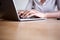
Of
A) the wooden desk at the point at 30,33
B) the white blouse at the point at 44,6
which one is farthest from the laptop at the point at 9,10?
the white blouse at the point at 44,6

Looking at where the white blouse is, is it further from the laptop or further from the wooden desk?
the wooden desk

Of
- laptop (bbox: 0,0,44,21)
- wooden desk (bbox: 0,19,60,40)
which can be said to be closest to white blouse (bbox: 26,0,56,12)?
laptop (bbox: 0,0,44,21)

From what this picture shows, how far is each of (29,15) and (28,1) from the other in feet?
2.76

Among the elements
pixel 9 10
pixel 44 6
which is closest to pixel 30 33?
pixel 9 10

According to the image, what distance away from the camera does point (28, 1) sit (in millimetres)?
1835

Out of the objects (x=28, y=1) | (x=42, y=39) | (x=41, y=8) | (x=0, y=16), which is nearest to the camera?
(x=42, y=39)

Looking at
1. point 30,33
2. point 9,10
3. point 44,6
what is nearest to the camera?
point 30,33

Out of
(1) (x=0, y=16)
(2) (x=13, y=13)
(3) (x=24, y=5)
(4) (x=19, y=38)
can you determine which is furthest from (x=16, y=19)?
(3) (x=24, y=5)

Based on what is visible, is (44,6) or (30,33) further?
(44,6)

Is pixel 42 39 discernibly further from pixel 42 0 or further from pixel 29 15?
pixel 42 0

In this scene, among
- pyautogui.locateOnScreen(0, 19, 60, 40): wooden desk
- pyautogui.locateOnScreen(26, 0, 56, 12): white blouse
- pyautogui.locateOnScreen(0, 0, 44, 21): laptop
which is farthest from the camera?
pyautogui.locateOnScreen(26, 0, 56, 12): white blouse

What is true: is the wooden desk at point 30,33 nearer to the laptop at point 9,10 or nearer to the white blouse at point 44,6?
the laptop at point 9,10

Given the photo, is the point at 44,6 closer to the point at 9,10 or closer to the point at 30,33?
the point at 9,10

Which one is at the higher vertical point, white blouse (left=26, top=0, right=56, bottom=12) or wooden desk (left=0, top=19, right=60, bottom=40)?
wooden desk (left=0, top=19, right=60, bottom=40)
